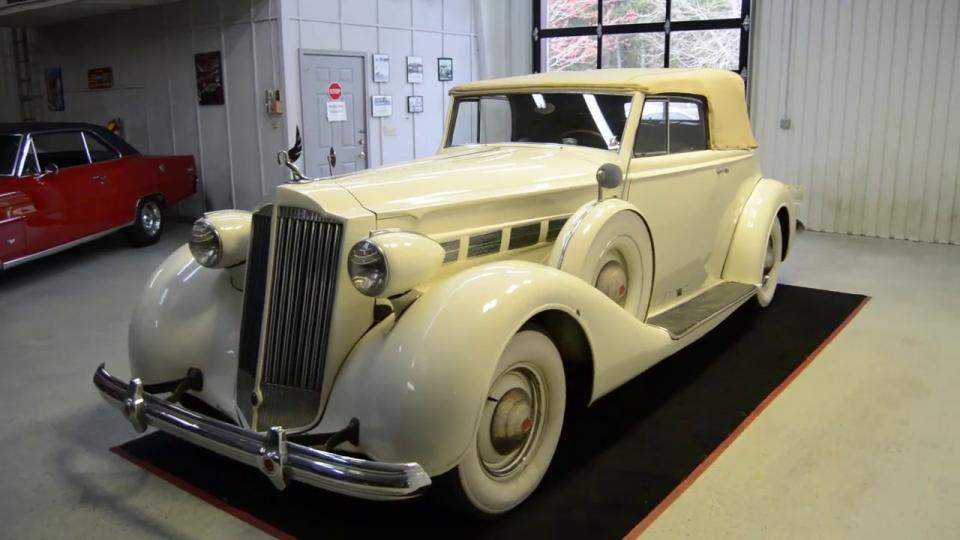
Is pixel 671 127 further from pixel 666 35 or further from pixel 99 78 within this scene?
pixel 99 78

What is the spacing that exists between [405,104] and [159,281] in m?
6.79

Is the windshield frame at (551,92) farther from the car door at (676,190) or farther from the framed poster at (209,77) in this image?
the framed poster at (209,77)

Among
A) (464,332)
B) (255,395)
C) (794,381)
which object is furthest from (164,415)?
(794,381)

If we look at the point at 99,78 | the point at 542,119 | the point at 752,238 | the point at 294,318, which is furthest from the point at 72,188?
the point at 752,238

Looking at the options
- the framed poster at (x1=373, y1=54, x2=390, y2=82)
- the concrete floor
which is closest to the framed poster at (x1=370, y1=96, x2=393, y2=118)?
the framed poster at (x1=373, y1=54, x2=390, y2=82)

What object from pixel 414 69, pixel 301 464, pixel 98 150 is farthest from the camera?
pixel 414 69

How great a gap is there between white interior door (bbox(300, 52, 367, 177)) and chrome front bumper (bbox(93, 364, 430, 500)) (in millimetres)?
6238

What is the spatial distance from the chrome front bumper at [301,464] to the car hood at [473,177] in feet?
2.96

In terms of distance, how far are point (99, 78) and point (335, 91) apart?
12.0 ft

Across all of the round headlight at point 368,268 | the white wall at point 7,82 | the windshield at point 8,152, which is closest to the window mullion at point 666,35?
the windshield at point 8,152

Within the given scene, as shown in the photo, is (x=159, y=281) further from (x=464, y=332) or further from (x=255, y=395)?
Answer: (x=464, y=332)

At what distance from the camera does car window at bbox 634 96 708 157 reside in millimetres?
4027

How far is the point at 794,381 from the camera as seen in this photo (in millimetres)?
4121

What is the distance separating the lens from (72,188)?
22.7 ft
